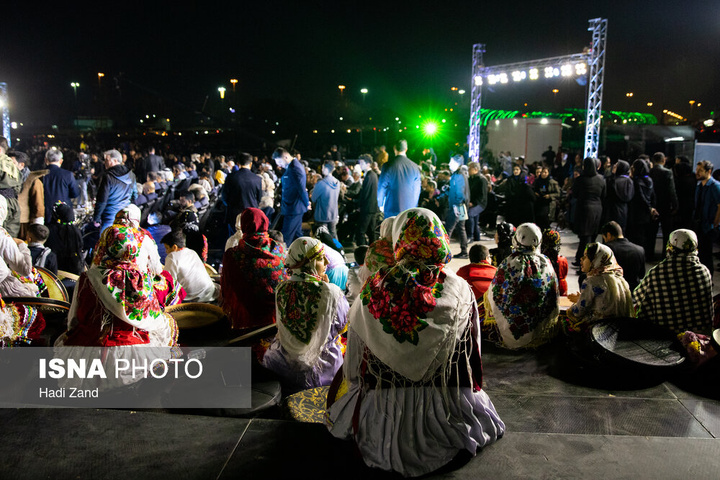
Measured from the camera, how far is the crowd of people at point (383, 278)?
2393 mm

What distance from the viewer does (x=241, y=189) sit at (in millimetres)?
7398

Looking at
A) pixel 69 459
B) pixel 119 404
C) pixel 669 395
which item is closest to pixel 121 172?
pixel 119 404

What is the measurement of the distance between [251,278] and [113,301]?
1316mm

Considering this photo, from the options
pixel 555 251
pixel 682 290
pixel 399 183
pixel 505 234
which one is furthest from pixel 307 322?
pixel 399 183

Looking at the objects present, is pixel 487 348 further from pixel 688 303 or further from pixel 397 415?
pixel 397 415

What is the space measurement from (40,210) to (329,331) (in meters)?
5.17

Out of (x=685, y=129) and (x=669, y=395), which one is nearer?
(x=669, y=395)

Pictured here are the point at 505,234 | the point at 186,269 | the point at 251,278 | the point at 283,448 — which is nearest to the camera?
the point at 283,448

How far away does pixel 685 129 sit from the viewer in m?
18.0

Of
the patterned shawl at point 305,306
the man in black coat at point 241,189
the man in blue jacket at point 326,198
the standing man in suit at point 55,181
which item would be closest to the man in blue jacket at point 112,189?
the standing man in suit at point 55,181

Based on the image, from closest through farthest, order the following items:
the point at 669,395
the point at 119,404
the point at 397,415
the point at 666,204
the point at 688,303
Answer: the point at 397,415 → the point at 119,404 → the point at 669,395 → the point at 688,303 → the point at 666,204

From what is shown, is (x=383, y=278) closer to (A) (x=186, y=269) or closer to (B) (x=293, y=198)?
(A) (x=186, y=269)

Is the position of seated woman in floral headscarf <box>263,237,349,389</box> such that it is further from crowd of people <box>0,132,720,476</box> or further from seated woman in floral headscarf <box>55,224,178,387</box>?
seated woman in floral headscarf <box>55,224,178,387</box>

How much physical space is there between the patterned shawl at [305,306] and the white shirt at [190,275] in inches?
71.7
